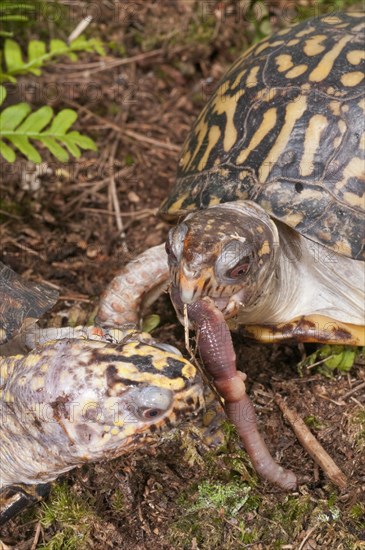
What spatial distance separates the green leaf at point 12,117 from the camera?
4.23 metres

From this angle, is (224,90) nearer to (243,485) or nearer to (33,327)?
(33,327)

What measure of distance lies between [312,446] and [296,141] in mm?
1490

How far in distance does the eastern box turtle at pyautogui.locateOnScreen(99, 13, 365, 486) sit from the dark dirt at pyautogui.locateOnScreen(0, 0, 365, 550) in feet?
0.99

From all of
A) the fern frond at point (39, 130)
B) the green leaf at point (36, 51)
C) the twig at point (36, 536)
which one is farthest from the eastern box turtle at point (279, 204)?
the green leaf at point (36, 51)

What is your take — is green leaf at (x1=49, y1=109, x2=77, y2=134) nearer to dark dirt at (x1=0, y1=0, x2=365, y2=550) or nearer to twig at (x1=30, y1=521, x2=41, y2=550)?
dark dirt at (x1=0, y1=0, x2=365, y2=550)

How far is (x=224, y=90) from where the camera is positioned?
411 centimetres

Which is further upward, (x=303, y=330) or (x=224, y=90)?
(x=224, y=90)

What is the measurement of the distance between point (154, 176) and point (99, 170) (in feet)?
1.33

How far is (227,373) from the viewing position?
2875 millimetres

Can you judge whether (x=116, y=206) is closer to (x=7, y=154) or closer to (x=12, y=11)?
(x=7, y=154)

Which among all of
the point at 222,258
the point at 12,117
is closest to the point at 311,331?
the point at 222,258

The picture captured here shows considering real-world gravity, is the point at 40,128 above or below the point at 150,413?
above

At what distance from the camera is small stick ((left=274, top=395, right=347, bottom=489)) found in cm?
324

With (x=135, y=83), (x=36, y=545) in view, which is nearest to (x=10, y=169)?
(x=135, y=83)
